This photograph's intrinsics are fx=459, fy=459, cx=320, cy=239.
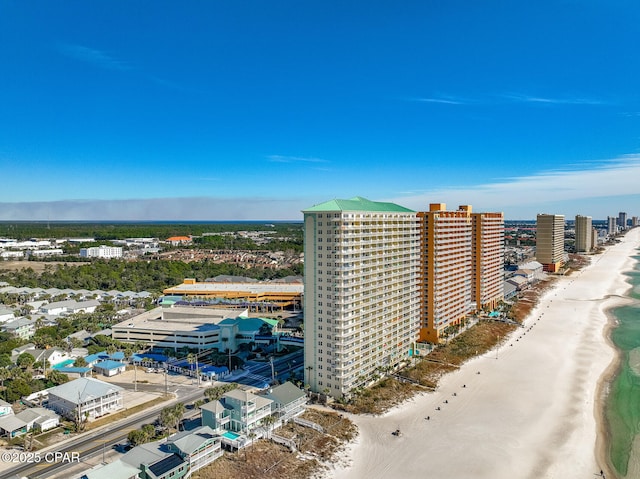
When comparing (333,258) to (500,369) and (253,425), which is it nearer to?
(253,425)

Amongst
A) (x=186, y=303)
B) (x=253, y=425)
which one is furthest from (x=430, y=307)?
(x=186, y=303)

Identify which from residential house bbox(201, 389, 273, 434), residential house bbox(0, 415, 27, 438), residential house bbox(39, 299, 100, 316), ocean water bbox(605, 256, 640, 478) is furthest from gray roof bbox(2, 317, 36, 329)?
ocean water bbox(605, 256, 640, 478)

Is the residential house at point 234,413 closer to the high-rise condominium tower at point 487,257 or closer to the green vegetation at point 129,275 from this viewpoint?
the high-rise condominium tower at point 487,257

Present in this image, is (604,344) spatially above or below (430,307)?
below

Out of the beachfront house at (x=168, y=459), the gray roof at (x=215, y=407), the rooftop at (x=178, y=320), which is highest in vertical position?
the rooftop at (x=178, y=320)

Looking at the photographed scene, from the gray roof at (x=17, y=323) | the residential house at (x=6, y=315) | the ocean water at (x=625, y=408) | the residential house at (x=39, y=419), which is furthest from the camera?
the residential house at (x=6, y=315)

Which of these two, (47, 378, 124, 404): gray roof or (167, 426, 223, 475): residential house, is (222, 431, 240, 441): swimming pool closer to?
(167, 426, 223, 475): residential house

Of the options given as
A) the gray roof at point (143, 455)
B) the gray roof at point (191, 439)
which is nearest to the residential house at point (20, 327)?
the gray roof at point (143, 455)
